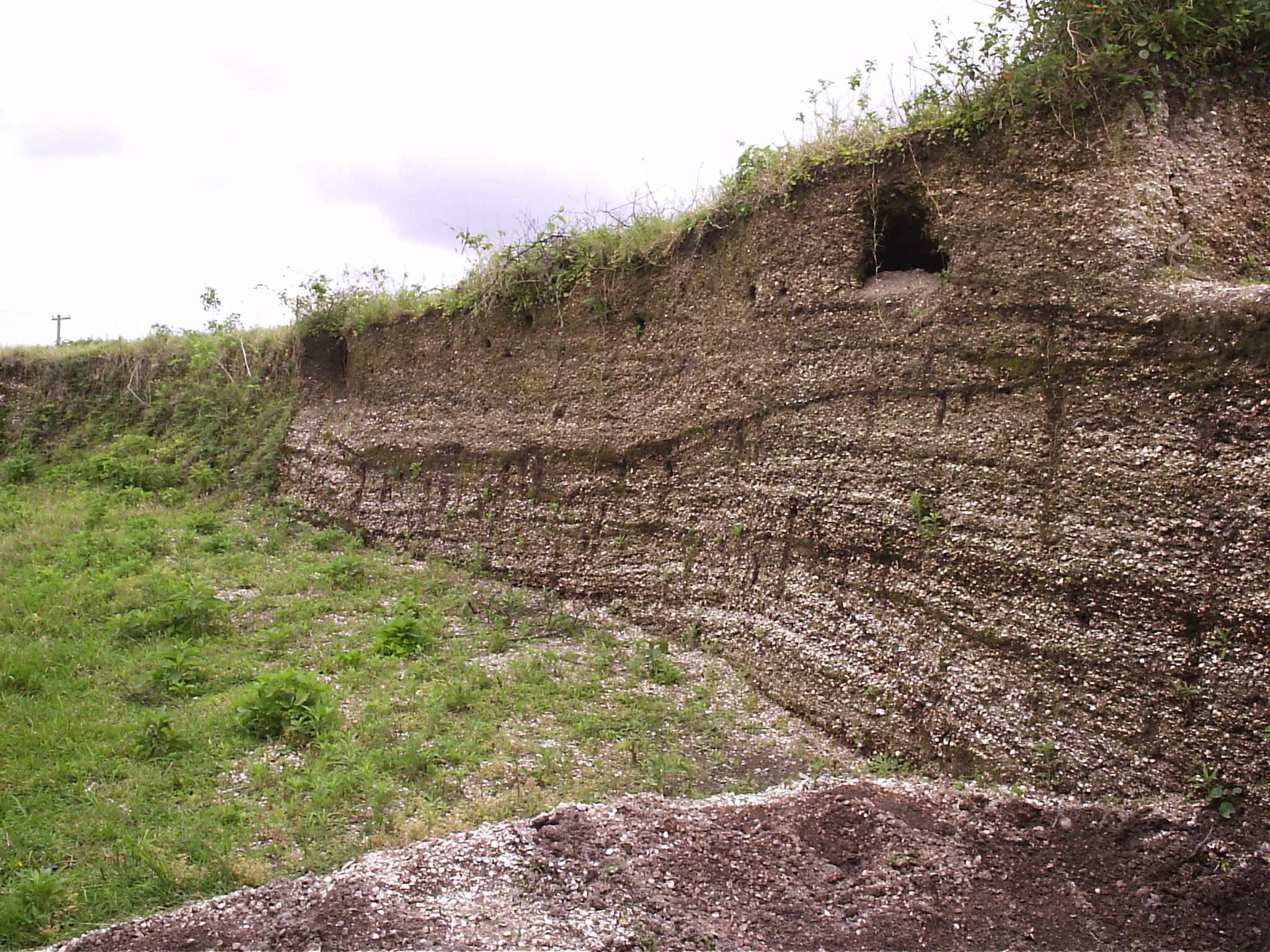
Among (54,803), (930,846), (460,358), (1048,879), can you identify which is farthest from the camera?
(460,358)

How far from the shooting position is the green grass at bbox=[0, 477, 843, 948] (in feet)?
18.5

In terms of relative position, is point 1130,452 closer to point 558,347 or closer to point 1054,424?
point 1054,424

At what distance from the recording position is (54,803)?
6180 mm

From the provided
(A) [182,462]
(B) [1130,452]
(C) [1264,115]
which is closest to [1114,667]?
(B) [1130,452]

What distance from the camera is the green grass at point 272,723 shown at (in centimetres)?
565

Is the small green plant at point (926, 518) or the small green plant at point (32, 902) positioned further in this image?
the small green plant at point (926, 518)

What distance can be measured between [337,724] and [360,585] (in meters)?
4.19

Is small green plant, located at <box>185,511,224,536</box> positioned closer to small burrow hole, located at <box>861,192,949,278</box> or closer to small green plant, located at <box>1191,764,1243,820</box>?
small burrow hole, located at <box>861,192,949,278</box>

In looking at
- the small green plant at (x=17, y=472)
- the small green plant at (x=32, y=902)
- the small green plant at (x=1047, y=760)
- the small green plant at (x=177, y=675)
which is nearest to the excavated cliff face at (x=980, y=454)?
the small green plant at (x=1047, y=760)

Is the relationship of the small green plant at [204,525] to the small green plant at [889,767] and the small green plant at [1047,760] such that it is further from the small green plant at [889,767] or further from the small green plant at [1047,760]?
the small green plant at [1047,760]

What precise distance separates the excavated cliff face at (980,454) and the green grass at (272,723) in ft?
3.84

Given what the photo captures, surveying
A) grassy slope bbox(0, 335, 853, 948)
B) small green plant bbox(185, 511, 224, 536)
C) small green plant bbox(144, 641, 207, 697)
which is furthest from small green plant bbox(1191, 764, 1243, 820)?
small green plant bbox(185, 511, 224, 536)

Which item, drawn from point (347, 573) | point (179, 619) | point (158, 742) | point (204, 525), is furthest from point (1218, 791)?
point (204, 525)

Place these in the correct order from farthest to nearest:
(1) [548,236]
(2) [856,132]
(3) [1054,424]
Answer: (1) [548,236], (2) [856,132], (3) [1054,424]
